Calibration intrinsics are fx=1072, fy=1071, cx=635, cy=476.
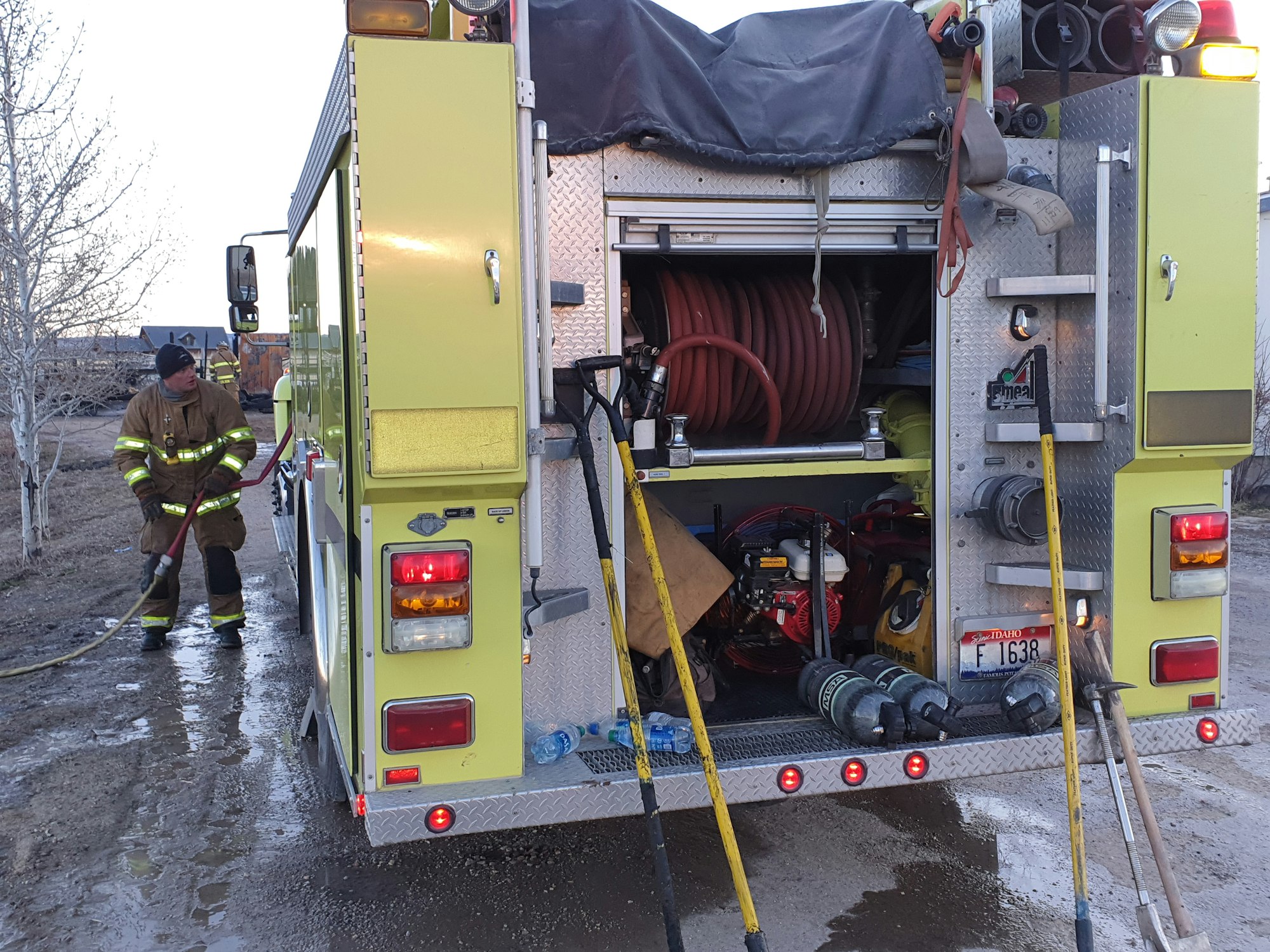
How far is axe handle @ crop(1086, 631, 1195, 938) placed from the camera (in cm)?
297

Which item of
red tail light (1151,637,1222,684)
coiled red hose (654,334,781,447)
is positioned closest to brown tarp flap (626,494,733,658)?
coiled red hose (654,334,781,447)

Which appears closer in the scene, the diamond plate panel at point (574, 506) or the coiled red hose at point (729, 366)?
the diamond plate panel at point (574, 506)

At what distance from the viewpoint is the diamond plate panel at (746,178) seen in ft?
11.3

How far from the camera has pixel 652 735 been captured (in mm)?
3400

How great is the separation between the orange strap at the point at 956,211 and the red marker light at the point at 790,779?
1.67 meters

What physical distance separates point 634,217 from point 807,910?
238 cm

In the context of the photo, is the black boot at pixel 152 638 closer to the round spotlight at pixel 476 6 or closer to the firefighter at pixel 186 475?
the firefighter at pixel 186 475

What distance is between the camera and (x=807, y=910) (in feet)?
11.9

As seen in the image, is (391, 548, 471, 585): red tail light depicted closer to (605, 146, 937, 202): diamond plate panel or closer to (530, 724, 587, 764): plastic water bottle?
(530, 724, 587, 764): plastic water bottle

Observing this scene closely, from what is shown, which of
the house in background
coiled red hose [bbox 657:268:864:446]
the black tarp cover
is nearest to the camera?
the black tarp cover

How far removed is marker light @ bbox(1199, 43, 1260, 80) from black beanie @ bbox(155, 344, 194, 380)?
5.71 m

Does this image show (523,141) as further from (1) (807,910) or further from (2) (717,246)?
(1) (807,910)

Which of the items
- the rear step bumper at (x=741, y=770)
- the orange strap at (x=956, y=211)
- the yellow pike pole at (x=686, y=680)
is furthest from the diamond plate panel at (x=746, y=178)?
the rear step bumper at (x=741, y=770)

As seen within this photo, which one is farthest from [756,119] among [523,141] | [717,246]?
[523,141]
